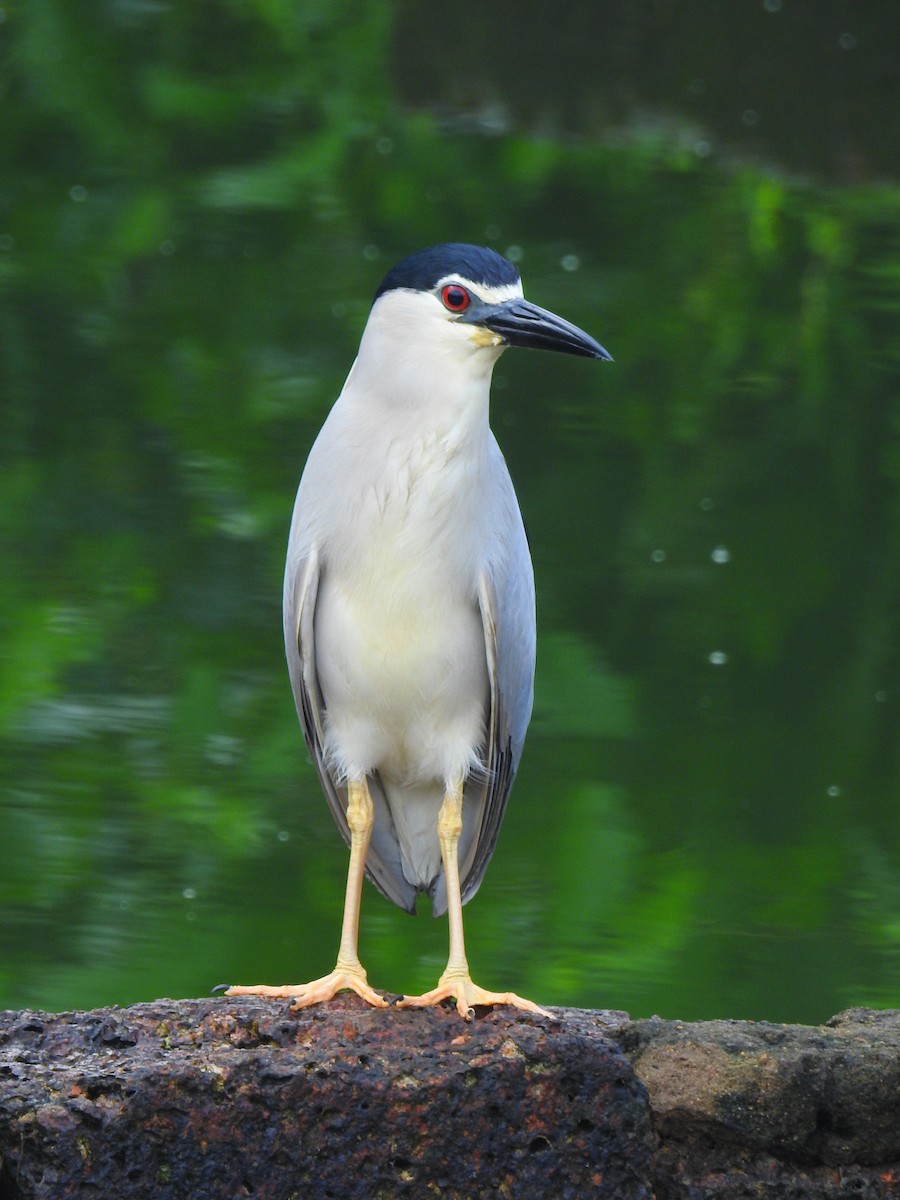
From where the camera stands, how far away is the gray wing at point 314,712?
404cm

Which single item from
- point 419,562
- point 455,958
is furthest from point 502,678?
point 455,958

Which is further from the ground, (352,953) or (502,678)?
(502,678)

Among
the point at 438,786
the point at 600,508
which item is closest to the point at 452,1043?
the point at 438,786

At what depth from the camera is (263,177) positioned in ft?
46.0

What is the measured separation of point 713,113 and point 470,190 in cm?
343

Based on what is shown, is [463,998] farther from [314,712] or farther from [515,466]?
[515,466]

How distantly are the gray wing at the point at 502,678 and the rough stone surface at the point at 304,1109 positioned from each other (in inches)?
31.2

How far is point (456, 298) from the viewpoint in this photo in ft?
12.8

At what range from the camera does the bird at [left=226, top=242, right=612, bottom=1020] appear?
153 inches

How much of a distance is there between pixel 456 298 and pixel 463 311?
3 centimetres

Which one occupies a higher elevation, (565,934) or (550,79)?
(550,79)

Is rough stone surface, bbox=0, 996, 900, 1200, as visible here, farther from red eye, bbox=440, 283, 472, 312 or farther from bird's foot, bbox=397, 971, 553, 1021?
red eye, bbox=440, 283, 472, 312

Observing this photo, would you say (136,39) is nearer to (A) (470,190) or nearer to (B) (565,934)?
(A) (470,190)

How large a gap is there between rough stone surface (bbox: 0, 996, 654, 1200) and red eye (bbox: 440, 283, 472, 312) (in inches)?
53.2
